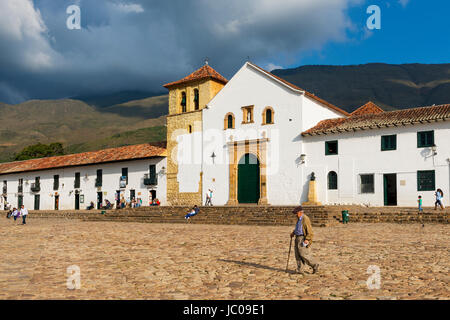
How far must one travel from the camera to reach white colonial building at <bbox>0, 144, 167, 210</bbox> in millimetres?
34938

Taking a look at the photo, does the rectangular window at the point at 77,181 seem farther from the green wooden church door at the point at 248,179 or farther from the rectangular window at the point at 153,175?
the green wooden church door at the point at 248,179

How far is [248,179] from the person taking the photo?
2973 centimetres

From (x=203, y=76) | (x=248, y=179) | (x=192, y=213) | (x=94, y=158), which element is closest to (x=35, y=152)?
(x=94, y=158)

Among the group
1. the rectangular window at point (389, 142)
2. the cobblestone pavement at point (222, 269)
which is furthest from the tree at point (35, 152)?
the cobblestone pavement at point (222, 269)

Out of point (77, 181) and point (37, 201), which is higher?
point (77, 181)

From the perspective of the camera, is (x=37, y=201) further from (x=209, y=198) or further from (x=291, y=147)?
(x=291, y=147)

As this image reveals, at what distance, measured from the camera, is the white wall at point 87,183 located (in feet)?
115

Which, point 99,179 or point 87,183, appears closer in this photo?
point 99,179

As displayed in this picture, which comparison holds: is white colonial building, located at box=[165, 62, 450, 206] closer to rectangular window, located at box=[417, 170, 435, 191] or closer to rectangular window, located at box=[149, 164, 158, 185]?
rectangular window, located at box=[417, 170, 435, 191]

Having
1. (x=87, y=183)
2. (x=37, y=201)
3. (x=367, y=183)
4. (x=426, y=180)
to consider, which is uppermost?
(x=87, y=183)

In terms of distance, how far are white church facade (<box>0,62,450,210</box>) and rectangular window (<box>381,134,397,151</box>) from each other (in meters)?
0.06

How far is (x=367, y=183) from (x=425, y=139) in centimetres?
402

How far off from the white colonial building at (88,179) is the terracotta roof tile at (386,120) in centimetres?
1334
